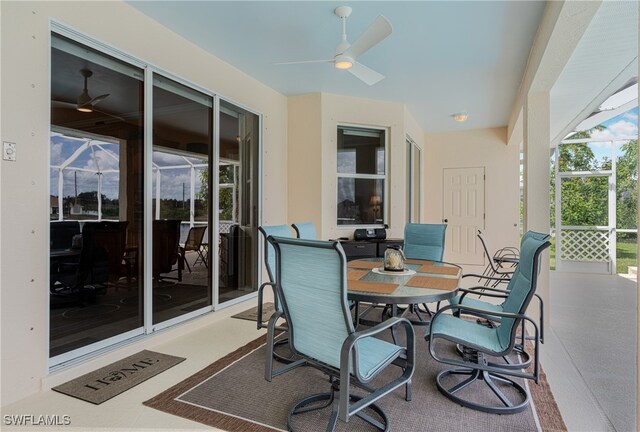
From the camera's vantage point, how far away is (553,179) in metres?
7.41

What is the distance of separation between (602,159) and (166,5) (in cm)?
787

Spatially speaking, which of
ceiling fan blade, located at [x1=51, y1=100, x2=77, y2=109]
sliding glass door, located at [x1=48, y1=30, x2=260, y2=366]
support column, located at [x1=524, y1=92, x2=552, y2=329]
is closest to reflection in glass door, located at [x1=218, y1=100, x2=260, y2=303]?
sliding glass door, located at [x1=48, y1=30, x2=260, y2=366]

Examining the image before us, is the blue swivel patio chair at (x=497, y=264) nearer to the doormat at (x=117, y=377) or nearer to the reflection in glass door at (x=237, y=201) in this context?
the reflection in glass door at (x=237, y=201)

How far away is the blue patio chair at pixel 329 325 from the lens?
4.91ft

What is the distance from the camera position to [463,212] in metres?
7.33

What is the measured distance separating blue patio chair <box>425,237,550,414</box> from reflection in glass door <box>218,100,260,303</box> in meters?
2.64

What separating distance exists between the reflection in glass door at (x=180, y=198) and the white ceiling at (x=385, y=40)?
0.63 metres

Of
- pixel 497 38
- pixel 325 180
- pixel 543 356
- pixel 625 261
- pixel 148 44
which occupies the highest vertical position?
pixel 497 38

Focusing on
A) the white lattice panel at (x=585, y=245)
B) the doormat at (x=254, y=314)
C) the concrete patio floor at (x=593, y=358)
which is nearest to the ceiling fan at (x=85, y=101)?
the doormat at (x=254, y=314)

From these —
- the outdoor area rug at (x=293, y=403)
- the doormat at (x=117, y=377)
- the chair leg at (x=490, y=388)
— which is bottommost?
the outdoor area rug at (x=293, y=403)

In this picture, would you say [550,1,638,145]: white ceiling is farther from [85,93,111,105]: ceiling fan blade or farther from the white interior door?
[85,93,111,105]: ceiling fan blade

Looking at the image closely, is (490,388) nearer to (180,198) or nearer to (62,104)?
(180,198)

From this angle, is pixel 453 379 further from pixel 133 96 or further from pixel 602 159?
pixel 602 159

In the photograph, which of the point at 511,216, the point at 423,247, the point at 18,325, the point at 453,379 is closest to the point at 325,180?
the point at 423,247
